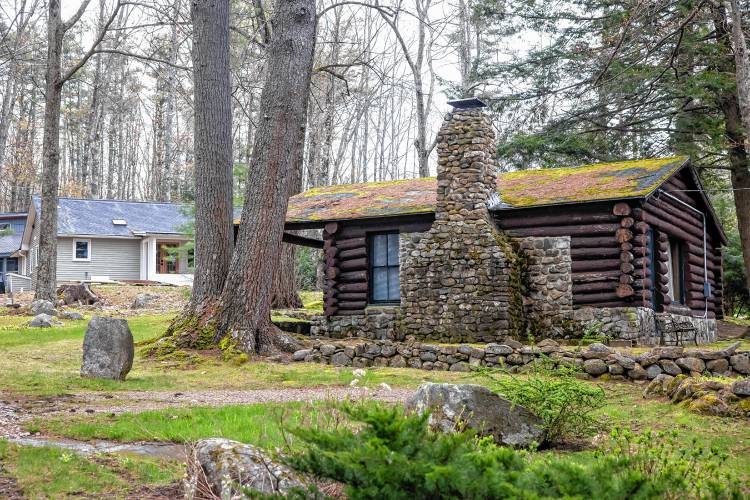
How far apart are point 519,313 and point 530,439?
9.89m

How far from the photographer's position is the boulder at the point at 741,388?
27.5ft

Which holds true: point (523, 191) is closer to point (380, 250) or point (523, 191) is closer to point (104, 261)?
point (380, 250)

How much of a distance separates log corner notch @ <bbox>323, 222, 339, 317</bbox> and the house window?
934 mm

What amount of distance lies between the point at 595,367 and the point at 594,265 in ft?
16.0

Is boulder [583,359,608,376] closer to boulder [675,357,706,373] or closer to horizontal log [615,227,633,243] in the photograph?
boulder [675,357,706,373]

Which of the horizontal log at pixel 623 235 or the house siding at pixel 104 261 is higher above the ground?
the house siding at pixel 104 261

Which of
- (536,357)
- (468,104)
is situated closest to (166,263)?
(468,104)

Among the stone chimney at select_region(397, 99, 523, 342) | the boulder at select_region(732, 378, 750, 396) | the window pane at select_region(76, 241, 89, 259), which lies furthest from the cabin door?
the boulder at select_region(732, 378, 750, 396)

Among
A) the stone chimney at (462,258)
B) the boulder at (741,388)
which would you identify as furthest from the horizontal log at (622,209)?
the boulder at (741,388)

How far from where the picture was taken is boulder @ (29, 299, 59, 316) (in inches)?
859

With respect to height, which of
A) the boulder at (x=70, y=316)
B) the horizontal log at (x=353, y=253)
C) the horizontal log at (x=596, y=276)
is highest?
the horizontal log at (x=353, y=253)

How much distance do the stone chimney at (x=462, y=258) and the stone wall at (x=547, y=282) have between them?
0.43 m

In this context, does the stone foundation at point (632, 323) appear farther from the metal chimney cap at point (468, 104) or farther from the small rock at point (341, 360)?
the small rock at point (341, 360)

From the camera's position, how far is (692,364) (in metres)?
10.9
